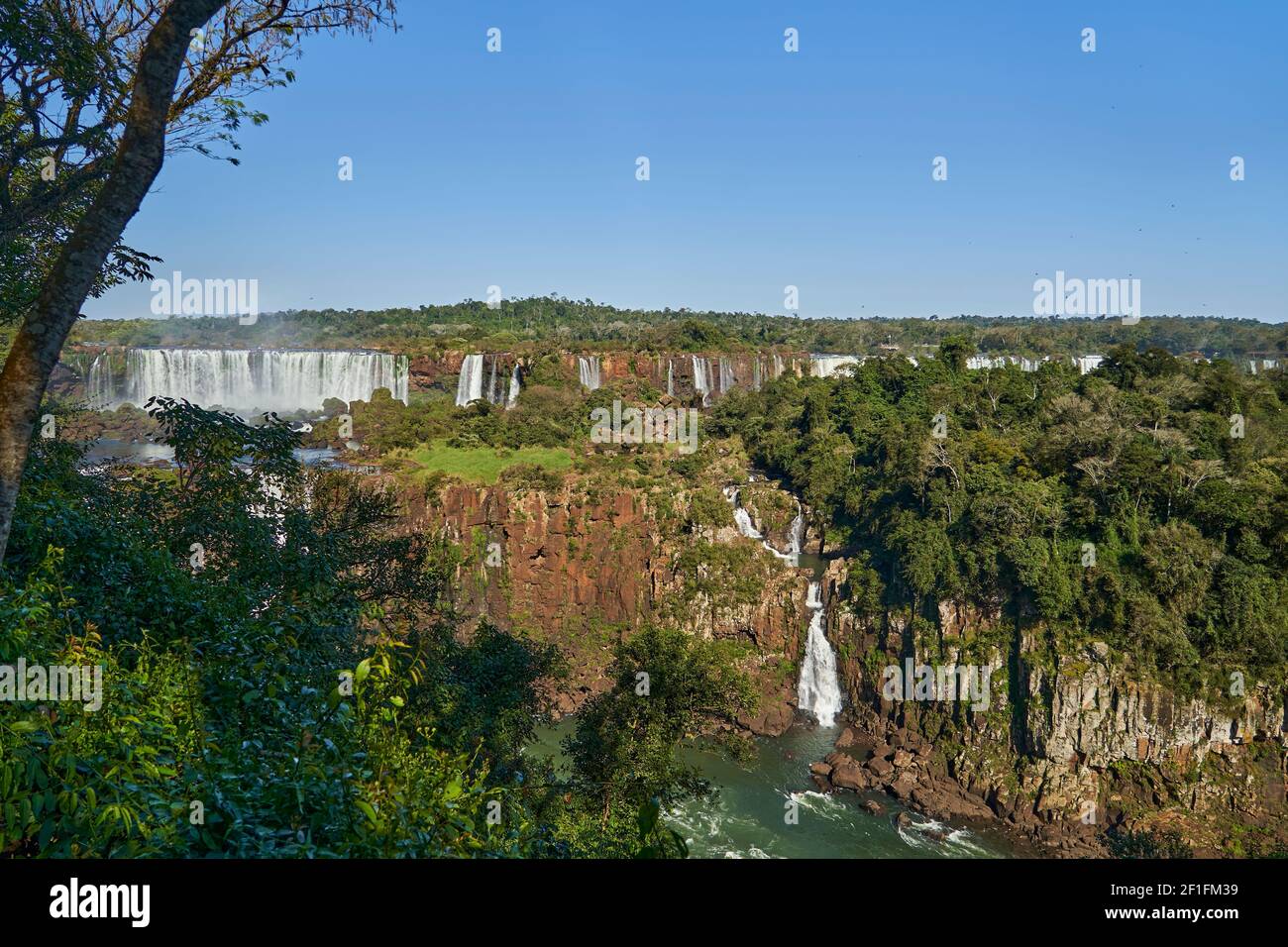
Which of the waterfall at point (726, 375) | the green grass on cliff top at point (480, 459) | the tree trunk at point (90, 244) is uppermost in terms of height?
the waterfall at point (726, 375)

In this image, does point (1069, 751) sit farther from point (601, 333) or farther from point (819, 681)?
point (601, 333)

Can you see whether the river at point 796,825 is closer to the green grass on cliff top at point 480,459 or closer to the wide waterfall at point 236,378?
the green grass on cliff top at point 480,459

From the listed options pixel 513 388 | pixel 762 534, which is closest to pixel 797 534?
pixel 762 534

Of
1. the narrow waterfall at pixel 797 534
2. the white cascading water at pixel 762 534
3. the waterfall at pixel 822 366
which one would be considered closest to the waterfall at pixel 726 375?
the waterfall at pixel 822 366
